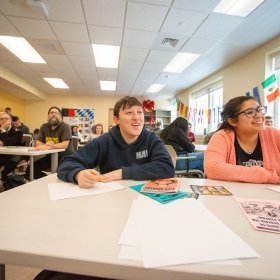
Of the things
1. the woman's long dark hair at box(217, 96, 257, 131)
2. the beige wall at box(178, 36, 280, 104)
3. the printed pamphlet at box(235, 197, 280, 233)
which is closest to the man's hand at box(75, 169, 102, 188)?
the printed pamphlet at box(235, 197, 280, 233)

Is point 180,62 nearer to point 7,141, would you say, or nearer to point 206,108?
point 206,108

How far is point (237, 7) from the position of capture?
8.95 ft

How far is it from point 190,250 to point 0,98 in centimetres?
814

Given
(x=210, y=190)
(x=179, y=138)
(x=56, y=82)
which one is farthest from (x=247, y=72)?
(x=56, y=82)

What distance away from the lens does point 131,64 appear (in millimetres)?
4836

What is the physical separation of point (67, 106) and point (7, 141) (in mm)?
5849

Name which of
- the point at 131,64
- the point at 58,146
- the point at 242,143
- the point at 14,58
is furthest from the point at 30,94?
the point at 242,143

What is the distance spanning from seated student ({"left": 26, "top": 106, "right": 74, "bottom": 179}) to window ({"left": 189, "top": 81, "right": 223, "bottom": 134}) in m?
4.04

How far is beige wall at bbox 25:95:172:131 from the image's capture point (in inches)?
338

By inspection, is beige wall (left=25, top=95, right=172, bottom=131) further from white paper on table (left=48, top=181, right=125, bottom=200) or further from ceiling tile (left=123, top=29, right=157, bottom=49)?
white paper on table (left=48, top=181, right=125, bottom=200)

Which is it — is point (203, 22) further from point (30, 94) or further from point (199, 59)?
point (30, 94)

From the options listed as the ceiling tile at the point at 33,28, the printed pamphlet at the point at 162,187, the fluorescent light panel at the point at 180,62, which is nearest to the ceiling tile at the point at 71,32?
the ceiling tile at the point at 33,28

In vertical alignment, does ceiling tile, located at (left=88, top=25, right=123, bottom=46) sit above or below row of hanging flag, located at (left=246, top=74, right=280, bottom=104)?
above

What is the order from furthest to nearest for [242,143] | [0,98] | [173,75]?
1. [0,98]
2. [173,75]
3. [242,143]
